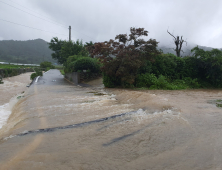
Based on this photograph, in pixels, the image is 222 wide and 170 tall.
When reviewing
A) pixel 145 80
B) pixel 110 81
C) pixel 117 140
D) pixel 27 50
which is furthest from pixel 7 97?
pixel 27 50

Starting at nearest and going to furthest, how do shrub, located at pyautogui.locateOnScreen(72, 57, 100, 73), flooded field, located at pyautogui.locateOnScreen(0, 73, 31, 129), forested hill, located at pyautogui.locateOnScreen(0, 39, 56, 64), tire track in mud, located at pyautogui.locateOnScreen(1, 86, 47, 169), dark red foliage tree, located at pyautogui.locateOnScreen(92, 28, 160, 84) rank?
tire track in mud, located at pyautogui.locateOnScreen(1, 86, 47, 169) → flooded field, located at pyautogui.locateOnScreen(0, 73, 31, 129) → dark red foliage tree, located at pyautogui.locateOnScreen(92, 28, 160, 84) → shrub, located at pyautogui.locateOnScreen(72, 57, 100, 73) → forested hill, located at pyautogui.locateOnScreen(0, 39, 56, 64)

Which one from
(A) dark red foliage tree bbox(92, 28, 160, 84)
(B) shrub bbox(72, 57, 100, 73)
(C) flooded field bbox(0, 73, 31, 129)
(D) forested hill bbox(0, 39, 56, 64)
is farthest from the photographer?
(D) forested hill bbox(0, 39, 56, 64)

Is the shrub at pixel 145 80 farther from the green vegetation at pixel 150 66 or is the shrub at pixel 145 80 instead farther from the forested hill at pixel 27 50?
the forested hill at pixel 27 50

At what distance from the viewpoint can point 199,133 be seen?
406cm

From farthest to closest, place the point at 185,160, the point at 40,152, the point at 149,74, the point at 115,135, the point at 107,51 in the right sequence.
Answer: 1. the point at 149,74
2. the point at 107,51
3. the point at 115,135
4. the point at 40,152
5. the point at 185,160

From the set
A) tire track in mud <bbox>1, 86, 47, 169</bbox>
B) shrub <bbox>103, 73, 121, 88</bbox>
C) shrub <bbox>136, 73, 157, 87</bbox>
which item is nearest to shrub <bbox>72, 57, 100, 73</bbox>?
shrub <bbox>103, 73, 121, 88</bbox>

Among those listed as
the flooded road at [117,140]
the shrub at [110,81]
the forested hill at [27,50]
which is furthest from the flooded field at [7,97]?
the forested hill at [27,50]

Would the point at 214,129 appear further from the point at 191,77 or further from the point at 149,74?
the point at 191,77

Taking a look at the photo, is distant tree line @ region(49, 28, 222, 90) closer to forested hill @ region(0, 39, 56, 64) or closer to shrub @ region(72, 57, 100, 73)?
shrub @ region(72, 57, 100, 73)

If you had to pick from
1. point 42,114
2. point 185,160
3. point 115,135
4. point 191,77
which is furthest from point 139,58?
point 185,160

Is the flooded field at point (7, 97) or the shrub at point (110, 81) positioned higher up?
the shrub at point (110, 81)

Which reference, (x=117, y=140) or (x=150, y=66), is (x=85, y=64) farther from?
(x=117, y=140)

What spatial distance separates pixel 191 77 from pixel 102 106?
35.1 ft

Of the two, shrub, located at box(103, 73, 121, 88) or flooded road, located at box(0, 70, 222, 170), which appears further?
shrub, located at box(103, 73, 121, 88)
